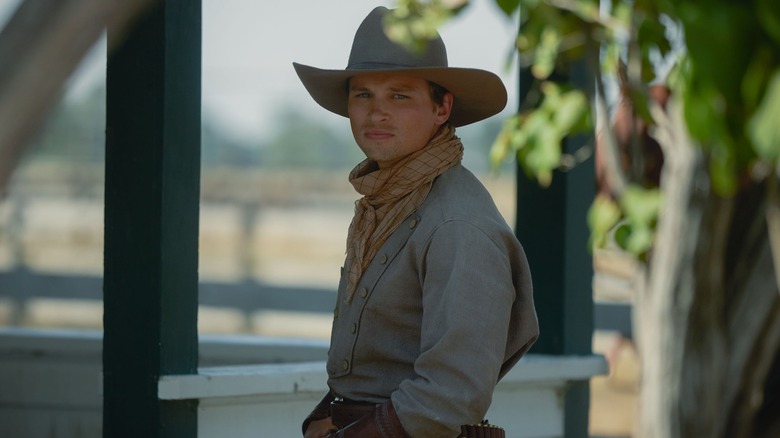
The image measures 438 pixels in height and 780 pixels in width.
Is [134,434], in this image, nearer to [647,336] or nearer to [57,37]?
[647,336]

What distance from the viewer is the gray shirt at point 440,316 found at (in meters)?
2.02

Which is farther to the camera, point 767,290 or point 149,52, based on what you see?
point 767,290

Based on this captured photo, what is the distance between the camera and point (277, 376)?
336cm

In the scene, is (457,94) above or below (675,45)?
below

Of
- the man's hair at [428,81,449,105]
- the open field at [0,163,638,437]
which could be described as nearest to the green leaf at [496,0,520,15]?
the man's hair at [428,81,449,105]

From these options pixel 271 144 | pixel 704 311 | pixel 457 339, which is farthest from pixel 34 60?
pixel 271 144

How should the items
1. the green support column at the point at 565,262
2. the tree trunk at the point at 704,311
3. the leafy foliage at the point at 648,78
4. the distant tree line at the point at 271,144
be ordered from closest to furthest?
the leafy foliage at the point at 648,78
the tree trunk at the point at 704,311
the green support column at the point at 565,262
the distant tree line at the point at 271,144

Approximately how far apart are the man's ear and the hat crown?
6 centimetres

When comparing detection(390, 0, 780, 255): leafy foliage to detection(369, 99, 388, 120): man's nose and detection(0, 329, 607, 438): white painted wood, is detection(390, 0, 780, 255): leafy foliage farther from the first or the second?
detection(0, 329, 607, 438): white painted wood

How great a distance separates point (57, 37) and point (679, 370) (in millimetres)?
3454

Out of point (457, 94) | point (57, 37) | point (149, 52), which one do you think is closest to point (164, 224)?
point (149, 52)

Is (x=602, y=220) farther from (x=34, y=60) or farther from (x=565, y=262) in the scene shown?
(x=34, y=60)

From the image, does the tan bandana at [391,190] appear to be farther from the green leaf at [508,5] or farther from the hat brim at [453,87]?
the green leaf at [508,5]

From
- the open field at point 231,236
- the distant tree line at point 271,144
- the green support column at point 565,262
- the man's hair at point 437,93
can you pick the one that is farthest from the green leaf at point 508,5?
the distant tree line at point 271,144
